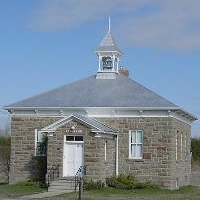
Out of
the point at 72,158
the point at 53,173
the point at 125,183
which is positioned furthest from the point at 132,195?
the point at 53,173

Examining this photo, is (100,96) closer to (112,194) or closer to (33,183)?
(33,183)

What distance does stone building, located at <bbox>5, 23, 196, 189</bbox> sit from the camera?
34.3 m

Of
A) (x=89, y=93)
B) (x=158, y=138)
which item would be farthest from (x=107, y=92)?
(x=158, y=138)

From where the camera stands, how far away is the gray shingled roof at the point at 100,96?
36.5 meters

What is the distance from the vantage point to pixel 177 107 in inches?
1385

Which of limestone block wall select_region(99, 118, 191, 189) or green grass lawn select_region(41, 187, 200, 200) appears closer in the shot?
green grass lawn select_region(41, 187, 200, 200)

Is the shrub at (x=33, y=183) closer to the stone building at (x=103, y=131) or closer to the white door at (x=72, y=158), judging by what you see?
the stone building at (x=103, y=131)

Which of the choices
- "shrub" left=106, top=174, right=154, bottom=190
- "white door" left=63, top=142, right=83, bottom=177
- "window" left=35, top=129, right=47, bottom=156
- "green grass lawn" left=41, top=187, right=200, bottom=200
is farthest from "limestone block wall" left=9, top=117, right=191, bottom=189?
"green grass lawn" left=41, top=187, right=200, bottom=200

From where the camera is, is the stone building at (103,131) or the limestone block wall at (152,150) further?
the limestone block wall at (152,150)

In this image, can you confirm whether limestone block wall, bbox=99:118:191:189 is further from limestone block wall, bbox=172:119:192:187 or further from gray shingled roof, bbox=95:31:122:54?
gray shingled roof, bbox=95:31:122:54

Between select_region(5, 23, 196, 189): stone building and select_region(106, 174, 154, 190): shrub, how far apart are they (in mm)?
489

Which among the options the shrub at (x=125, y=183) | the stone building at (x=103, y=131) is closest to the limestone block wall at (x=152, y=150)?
the stone building at (x=103, y=131)

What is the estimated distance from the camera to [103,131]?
111 feet

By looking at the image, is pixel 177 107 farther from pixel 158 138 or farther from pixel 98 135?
pixel 98 135
